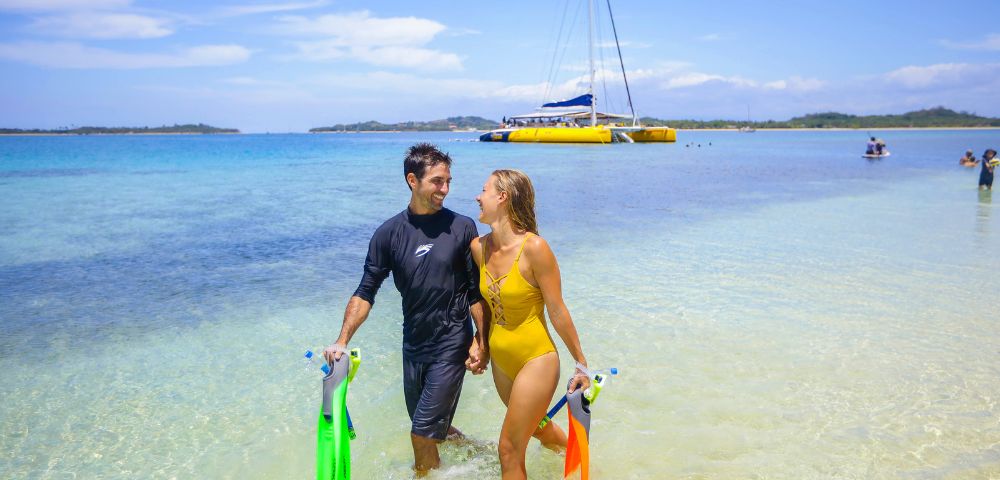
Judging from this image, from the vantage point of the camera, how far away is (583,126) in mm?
66938

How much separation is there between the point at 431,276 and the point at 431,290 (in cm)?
8

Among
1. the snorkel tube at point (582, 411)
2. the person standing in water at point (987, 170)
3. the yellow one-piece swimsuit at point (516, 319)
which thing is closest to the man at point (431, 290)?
the yellow one-piece swimsuit at point (516, 319)

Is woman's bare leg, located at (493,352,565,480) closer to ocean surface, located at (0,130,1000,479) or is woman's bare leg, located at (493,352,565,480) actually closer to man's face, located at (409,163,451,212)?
ocean surface, located at (0,130,1000,479)

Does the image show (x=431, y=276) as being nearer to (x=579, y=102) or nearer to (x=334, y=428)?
(x=334, y=428)

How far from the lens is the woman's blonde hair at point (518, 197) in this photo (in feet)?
10.8

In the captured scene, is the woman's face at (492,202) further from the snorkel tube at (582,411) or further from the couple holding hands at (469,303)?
the snorkel tube at (582,411)

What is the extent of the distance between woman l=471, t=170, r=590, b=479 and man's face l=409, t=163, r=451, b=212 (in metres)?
0.32

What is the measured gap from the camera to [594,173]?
103 feet

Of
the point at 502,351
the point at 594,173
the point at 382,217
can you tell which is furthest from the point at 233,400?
the point at 594,173

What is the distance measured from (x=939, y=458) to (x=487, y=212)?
3.55m

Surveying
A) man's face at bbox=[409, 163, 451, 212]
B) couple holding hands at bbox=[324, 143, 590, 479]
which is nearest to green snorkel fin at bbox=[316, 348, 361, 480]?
couple holding hands at bbox=[324, 143, 590, 479]

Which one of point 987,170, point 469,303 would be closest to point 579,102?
point 987,170

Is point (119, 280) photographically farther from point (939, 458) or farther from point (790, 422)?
point (939, 458)

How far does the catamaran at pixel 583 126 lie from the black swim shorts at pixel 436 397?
5742 cm
